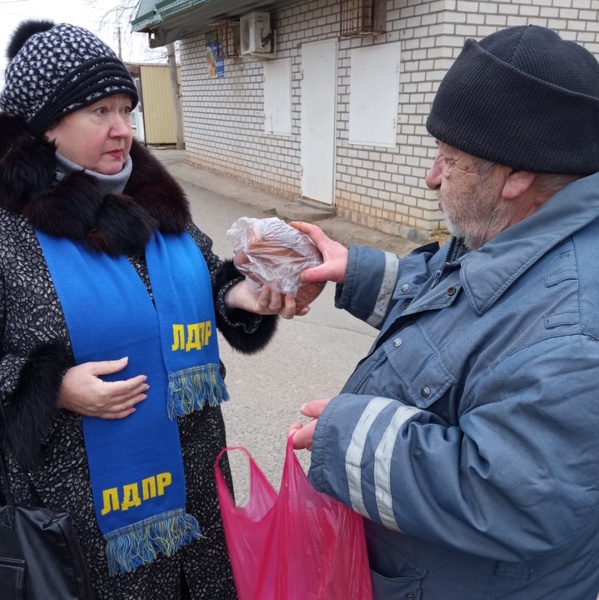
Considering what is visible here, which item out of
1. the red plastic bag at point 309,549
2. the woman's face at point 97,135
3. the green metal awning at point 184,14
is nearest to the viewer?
the red plastic bag at point 309,549

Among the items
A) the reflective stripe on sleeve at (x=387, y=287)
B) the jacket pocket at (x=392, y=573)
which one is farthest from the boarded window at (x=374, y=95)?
the jacket pocket at (x=392, y=573)

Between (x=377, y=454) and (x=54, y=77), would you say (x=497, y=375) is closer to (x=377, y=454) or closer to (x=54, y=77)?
(x=377, y=454)

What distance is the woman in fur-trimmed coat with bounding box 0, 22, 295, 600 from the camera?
1.45 meters

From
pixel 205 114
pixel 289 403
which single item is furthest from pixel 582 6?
pixel 205 114

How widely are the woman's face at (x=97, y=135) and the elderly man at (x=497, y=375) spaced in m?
0.92

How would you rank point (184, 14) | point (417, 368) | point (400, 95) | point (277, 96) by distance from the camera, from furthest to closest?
point (184, 14)
point (277, 96)
point (400, 95)
point (417, 368)

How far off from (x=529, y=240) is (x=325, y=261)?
0.68 m

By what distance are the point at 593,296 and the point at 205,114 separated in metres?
12.5

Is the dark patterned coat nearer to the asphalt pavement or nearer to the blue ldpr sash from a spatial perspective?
the blue ldpr sash

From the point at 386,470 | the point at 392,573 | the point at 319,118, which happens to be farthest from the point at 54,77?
the point at 319,118

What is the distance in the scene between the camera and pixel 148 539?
5.36ft

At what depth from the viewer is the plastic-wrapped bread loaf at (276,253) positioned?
1610mm

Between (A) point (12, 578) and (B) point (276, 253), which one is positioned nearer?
(A) point (12, 578)

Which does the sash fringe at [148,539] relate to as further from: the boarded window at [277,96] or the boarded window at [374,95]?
the boarded window at [277,96]
